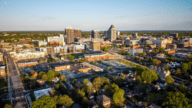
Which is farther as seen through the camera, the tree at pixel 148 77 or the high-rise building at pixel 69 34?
the high-rise building at pixel 69 34

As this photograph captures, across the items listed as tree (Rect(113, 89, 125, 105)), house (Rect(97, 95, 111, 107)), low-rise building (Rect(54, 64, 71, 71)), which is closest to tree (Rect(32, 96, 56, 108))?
house (Rect(97, 95, 111, 107))

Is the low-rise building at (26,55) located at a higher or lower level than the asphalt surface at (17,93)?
higher

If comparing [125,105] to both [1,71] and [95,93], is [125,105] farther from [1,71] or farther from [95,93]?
[1,71]

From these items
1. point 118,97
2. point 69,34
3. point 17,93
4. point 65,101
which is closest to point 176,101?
point 118,97

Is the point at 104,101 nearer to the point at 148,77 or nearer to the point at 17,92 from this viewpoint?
the point at 148,77

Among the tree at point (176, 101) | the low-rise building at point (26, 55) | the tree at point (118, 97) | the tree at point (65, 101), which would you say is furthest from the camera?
the low-rise building at point (26, 55)

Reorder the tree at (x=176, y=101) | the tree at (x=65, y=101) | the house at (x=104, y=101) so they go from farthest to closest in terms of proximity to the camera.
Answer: the house at (x=104, y=101) → the tree at (x=65, y=101) → the tree at (x=176, y=101)

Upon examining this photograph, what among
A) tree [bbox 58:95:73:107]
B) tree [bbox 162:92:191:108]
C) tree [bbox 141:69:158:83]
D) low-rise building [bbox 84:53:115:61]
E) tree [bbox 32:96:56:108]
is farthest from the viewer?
low-rise building [bbox 84:53:115:61]

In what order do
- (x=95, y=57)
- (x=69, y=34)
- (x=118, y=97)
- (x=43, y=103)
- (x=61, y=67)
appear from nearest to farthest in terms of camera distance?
(x=43, y=103) < (x=118, y=97) < (x=61, y=67) < (x=95, y=57) < (x=69, y=34)

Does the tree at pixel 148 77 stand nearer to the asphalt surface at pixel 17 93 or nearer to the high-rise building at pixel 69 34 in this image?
the asphalt surface at pixel 17 93

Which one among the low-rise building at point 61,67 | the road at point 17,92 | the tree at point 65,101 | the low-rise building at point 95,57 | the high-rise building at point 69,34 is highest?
the high-rise building at point 69,34

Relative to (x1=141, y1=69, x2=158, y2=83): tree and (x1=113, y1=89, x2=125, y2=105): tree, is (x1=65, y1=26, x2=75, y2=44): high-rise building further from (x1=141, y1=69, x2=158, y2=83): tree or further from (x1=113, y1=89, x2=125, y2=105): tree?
(x1=113, y1=89, x2=125, y2=105): tree

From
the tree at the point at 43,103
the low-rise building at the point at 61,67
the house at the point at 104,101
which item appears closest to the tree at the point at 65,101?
the tree at the point at 43,103
